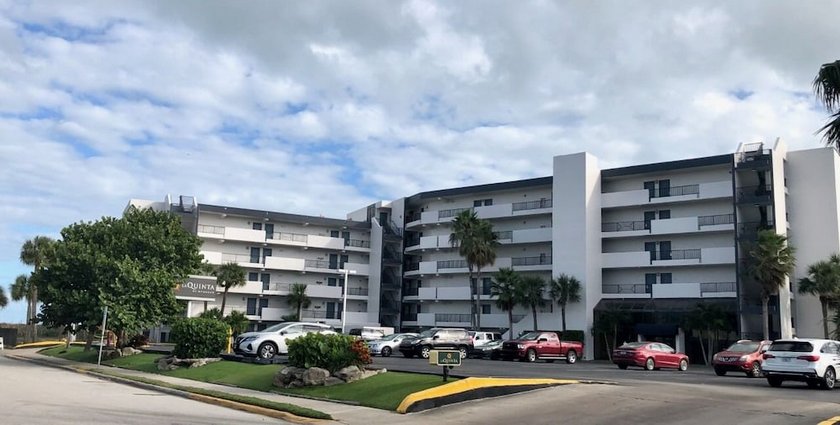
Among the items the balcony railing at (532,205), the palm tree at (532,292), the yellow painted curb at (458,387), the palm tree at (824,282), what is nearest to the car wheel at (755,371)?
the yellow painted curb at (458,387)

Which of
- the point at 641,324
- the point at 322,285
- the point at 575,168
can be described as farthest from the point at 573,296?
the point at 322,285

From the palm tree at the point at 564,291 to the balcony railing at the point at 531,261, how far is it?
4.64 m

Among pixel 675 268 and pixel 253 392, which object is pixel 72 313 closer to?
pixel 253 392

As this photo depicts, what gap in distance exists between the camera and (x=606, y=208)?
58.8 meters

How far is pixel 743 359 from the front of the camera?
30.0m

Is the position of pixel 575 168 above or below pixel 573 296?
above

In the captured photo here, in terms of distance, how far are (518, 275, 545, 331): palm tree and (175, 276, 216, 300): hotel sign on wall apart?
88.9 feet

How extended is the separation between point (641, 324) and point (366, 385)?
38.1 m

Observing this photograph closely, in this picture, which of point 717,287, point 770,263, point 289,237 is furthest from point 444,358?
point 289,237

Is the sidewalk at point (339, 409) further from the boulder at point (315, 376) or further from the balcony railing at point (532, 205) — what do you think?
the balcony railing at point (532, 205)

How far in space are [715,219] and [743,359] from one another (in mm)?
25347

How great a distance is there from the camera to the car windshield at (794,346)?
884 inches

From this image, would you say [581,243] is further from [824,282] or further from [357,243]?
[357,243]

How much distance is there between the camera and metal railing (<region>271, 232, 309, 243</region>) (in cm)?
7025
